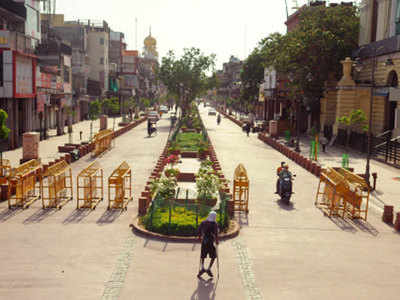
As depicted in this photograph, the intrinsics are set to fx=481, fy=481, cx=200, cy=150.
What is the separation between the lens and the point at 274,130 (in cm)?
4538

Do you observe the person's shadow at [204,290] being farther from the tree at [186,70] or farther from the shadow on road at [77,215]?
the tree at [186,70]

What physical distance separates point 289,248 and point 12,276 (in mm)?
6771

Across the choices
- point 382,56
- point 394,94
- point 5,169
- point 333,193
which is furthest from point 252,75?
point 333,193

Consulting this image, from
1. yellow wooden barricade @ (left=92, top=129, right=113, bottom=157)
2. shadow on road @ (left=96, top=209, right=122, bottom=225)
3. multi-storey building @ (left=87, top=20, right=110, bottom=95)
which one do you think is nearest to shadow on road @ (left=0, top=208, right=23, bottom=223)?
shadow on road @ (left=96, top=209, right=122, bottom=225)

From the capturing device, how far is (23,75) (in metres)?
34.4

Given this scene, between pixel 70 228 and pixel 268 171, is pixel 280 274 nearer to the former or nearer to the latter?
pixel 70 228

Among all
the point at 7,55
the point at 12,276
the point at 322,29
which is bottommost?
the point at 12,276

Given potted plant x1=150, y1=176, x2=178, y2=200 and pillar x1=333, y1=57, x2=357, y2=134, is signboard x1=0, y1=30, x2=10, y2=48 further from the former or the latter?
pillar x1=333, y1=57, x2=357, y2=134

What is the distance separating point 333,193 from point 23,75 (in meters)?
25.8

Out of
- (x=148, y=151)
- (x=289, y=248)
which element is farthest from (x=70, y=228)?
(x=148, y=151)

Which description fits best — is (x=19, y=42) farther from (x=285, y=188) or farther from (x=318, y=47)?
(x=318, y=47)

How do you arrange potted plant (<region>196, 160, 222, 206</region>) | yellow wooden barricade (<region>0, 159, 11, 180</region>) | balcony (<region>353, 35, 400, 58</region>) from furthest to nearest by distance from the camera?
1. balcony (<region>353, 35, 400, 58</region>)
2. yellow wooden barricade (<region>0, 159, 11, 180</region>)
3. potted plant (<region>196, 160, 222, 206</region>)

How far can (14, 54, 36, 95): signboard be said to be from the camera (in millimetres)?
33094

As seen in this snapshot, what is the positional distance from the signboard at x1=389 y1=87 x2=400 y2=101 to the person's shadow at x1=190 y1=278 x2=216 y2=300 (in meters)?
28.0
